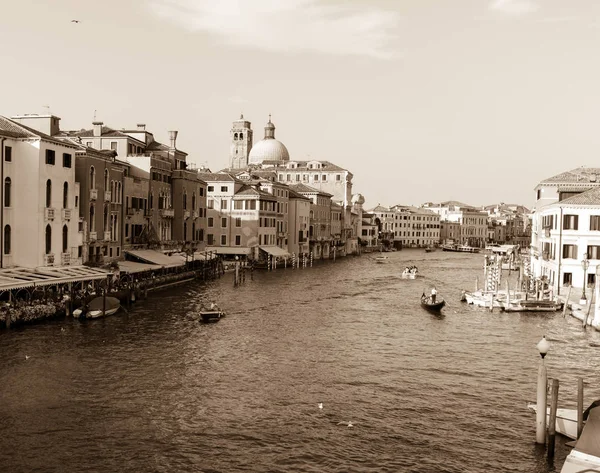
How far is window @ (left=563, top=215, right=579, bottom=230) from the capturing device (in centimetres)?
4219

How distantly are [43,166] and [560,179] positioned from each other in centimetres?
3783

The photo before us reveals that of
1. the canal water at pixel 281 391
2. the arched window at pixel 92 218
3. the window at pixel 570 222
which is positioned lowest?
the canal water at pixel 281 391

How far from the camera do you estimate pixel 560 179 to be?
5319cm

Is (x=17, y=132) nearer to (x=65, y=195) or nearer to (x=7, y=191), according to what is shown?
(x=7, y=191)

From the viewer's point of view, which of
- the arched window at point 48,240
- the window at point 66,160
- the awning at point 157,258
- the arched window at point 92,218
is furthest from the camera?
the awning at point 157,258

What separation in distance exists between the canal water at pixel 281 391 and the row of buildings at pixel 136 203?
657 centimetres

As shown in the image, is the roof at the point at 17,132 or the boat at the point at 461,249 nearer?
the roof at the point at 17,132

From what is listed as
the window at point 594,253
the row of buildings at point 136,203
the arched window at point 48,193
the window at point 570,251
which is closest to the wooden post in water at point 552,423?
the row of buildings at point 136,203

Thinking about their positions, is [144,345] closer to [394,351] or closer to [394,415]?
[394,351]

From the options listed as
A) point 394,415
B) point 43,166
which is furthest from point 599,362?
point 43,166

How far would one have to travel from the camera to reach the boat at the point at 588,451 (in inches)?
529

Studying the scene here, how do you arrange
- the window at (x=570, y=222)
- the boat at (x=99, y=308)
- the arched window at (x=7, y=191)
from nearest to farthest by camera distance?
A: the boat at (x=99, y=308) < the arched window at (x=7, y=191) < the window at (x=570, y=222)

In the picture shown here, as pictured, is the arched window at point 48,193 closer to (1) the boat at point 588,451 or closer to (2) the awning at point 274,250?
(1) the boat at point 588,451

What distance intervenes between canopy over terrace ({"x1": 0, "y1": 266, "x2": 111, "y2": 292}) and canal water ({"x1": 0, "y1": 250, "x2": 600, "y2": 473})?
2086mm
